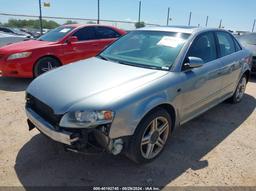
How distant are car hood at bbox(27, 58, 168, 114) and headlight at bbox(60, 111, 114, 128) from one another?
0.07 meters

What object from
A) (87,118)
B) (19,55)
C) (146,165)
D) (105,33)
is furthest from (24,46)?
(146,165)

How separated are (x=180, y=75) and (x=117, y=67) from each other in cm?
81

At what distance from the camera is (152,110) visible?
9.06 ft

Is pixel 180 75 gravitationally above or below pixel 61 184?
above

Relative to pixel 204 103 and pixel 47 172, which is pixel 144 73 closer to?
pixel 204 103

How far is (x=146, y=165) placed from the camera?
294 centimetres

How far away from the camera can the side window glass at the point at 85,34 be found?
669cm

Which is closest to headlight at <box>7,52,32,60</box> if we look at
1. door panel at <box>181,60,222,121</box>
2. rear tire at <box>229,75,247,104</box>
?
door panel at <box>181,60,222,121</box>

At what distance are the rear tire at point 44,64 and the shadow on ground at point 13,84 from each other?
16.3 inches

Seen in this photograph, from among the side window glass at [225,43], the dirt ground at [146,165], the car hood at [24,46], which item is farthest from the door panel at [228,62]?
the car hood at [24,46]

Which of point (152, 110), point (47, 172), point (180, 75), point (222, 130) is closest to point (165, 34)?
point (180, 75)

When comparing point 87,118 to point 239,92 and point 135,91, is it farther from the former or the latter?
point 239,92

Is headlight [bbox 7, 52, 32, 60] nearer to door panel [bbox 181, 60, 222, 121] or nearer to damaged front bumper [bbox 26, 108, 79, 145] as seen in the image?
damaged front bumper [bbox 26, 108, 79, 145]

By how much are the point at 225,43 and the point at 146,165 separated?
2747 mm
